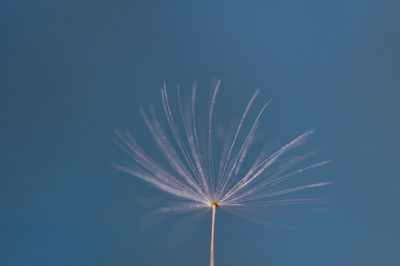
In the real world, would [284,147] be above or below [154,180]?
above

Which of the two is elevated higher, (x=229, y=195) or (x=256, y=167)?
(x=256, y=167)

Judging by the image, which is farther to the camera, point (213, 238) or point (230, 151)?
point (230, 151)

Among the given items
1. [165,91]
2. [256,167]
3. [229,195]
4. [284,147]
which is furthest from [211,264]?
[165,91]

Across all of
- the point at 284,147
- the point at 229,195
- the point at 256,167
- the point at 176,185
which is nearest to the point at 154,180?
the point at 176,185

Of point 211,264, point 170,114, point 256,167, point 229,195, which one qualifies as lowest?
point 211,264

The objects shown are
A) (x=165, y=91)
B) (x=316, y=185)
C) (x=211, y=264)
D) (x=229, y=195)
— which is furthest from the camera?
(x=165, y=91)

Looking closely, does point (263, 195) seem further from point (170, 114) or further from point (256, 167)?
point (170, 114)

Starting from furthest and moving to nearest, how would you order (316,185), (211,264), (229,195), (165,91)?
(165,91)
(229,195)
(316,185)
(211,264)

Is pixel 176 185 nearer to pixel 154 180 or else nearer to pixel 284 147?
pixel 154 180

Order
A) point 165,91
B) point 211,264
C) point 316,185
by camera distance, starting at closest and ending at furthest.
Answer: point 211,264 < point 316,185 < point 165,91
